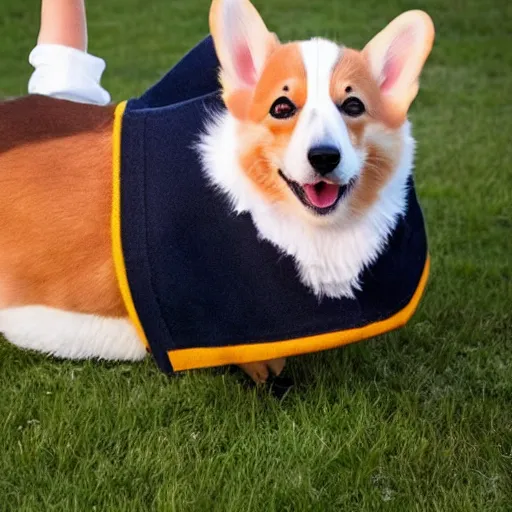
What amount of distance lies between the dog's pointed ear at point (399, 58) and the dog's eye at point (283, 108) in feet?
0.94

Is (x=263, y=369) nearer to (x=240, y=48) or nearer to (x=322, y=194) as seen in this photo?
(x=322, y=194)

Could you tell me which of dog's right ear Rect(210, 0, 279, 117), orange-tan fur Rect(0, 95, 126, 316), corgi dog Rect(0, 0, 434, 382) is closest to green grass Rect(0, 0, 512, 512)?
corgi dog Rect(0, 0, 434, 382)

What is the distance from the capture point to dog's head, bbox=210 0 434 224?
1903 mm

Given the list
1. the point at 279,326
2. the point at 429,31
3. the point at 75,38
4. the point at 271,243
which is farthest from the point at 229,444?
the point at 75,38

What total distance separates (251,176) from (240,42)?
366 millimetres

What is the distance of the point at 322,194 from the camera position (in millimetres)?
2002

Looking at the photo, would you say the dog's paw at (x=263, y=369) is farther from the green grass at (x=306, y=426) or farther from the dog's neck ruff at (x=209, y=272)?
the dog's neck ruff at (x=209, y=272)

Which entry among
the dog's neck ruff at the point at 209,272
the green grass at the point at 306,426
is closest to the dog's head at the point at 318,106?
the dog's neck ruff at the point at 209,272

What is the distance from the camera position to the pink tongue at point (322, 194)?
1992 mm

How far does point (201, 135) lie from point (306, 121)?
44cm

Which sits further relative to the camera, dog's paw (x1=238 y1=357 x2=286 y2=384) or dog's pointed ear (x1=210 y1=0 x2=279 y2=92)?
dog's paw (x1=238 y1=357 x2=286 y2=384)

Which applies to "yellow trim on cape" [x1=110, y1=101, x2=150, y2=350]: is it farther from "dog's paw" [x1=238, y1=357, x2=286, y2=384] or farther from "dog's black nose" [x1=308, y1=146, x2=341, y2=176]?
"dog's black nose" [x1=308, y1=146, x2=341, y2=176]

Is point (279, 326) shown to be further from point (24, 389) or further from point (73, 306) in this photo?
point (24, 389)

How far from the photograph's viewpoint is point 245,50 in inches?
83.1
